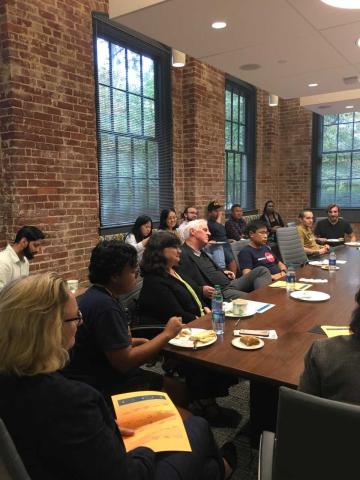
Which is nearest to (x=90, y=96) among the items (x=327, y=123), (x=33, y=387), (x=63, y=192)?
(x=63, y=192)

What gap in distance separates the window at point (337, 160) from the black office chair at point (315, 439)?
27.3 feet

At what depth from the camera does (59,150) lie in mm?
3977

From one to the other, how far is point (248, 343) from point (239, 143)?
663cm

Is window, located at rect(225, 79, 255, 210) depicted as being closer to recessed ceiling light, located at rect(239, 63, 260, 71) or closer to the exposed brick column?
the exposed brick column

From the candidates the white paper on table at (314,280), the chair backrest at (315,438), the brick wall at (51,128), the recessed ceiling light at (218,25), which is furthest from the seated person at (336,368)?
the brick wall at (51,128)

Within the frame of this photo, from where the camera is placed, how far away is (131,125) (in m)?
5.33

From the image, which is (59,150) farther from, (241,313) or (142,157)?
(241,313)

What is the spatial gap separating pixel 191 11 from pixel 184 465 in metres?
2.96

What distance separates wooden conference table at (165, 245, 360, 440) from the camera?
5.19 ft

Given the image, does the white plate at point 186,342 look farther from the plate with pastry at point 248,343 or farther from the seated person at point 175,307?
the seated person at point 175,307

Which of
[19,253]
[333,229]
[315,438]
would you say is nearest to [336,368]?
[315,438]

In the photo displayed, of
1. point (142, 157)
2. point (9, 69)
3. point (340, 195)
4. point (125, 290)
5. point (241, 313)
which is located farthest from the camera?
point (340, 195)

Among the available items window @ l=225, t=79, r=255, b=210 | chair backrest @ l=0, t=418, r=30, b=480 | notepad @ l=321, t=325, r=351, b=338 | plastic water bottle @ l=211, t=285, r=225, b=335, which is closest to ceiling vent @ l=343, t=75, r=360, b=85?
window @ l=225, t=79, r=255, b=210

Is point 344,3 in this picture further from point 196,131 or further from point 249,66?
point 196,131
